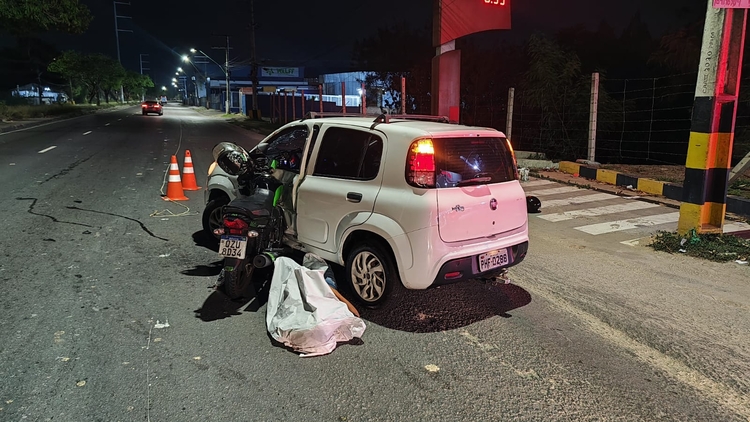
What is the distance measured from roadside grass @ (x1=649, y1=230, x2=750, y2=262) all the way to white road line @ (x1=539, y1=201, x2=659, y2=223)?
5.75 feet

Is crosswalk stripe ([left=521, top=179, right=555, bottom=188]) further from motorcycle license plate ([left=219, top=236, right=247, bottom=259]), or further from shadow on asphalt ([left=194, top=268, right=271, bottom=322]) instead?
motorcycle license plate ([left=219, top=236, right=247, bottom=259])

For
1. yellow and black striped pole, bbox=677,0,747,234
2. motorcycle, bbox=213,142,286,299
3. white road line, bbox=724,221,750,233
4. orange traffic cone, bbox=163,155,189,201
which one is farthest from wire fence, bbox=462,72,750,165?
motorcycle, bbox=213,142,286,299

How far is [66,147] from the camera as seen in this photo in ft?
56.5

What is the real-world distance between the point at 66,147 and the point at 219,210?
1361cm

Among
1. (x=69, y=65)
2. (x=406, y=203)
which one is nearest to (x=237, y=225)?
(x=406, y=203)

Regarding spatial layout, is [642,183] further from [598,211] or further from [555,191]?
[598,211]

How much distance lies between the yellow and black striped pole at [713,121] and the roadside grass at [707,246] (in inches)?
4.4

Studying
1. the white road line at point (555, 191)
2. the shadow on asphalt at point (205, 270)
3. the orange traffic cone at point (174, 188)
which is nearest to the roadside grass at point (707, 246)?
the white road line at point (555, 191)

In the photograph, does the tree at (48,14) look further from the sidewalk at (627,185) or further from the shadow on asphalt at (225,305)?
the shadow on asphalt at (225,305)

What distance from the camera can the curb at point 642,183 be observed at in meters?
8.40

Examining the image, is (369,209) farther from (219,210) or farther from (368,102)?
(368,102)

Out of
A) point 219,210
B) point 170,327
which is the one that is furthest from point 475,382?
point 219,210

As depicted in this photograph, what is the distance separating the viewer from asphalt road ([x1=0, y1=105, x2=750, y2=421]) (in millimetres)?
3111

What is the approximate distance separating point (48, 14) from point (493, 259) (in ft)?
83.5
